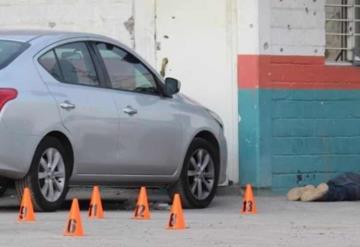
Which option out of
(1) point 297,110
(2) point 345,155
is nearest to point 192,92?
(1) point 297,110

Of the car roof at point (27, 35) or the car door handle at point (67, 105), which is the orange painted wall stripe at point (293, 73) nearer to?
the car roof at point (27, 35)

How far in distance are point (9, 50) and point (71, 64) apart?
68 cm

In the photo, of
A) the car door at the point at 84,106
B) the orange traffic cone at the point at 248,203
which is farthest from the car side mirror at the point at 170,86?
the orange traffic cone at the point at 248,203

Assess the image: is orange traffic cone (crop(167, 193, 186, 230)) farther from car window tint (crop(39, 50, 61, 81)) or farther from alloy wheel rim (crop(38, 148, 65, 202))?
car window tint (crop(39, 50, 61, 81))

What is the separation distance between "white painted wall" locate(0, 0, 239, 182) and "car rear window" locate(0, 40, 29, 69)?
149 inches

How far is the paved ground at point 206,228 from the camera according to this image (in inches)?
331

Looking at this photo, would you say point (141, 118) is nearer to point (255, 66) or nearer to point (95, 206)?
point (95, 206)

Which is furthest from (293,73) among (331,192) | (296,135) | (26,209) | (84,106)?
(26,209)

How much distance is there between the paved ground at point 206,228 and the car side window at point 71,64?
1320 mm

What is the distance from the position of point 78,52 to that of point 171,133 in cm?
142

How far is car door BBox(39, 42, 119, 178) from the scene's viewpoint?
1034 centimetres

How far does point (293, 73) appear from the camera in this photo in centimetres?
1411

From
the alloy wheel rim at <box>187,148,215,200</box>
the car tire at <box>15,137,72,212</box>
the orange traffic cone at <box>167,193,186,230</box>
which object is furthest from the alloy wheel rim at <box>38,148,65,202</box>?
the alloy wheel rim at <box>187,148,215,200</box>

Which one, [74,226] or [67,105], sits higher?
[67,105]
